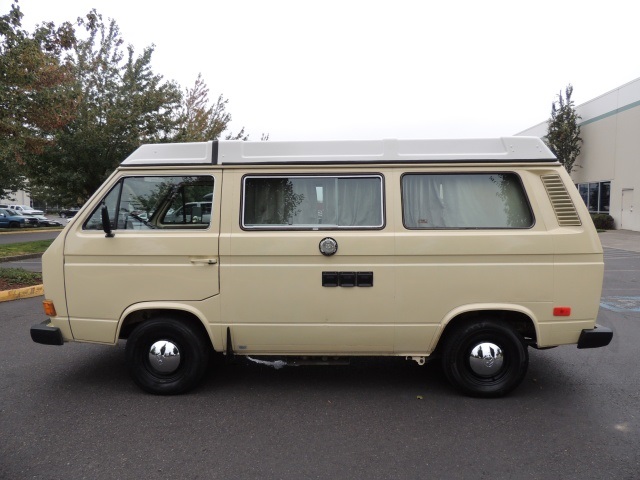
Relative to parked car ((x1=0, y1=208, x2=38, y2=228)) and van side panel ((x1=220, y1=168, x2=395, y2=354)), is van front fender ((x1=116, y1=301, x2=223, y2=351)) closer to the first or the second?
van side panel ((x1=220, y1=168, x2=395, y2=354))

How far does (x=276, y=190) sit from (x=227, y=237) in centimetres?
60

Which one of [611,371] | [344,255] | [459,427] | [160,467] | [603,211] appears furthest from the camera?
[603,211]

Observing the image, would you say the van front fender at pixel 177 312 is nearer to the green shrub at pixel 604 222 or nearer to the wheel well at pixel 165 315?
the wheel well at pixel 165 315

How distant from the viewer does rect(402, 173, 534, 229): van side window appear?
13.4 feet

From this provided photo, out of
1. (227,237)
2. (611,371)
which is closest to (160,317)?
(227,237)

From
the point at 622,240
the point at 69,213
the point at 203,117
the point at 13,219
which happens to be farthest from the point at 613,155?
the point at 69,213

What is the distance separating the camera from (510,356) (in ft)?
13.5

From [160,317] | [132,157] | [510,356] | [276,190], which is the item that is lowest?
[510,356]

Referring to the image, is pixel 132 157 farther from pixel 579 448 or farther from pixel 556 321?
pixel 579 448

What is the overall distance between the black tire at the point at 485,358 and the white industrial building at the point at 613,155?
23.1m

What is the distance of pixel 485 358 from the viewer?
411 cm

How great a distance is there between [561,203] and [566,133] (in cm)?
2619

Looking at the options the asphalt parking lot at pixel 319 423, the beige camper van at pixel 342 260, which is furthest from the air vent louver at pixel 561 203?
the asphalt parking lot at pixel 319 423

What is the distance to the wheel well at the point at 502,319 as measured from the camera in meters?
4.15
